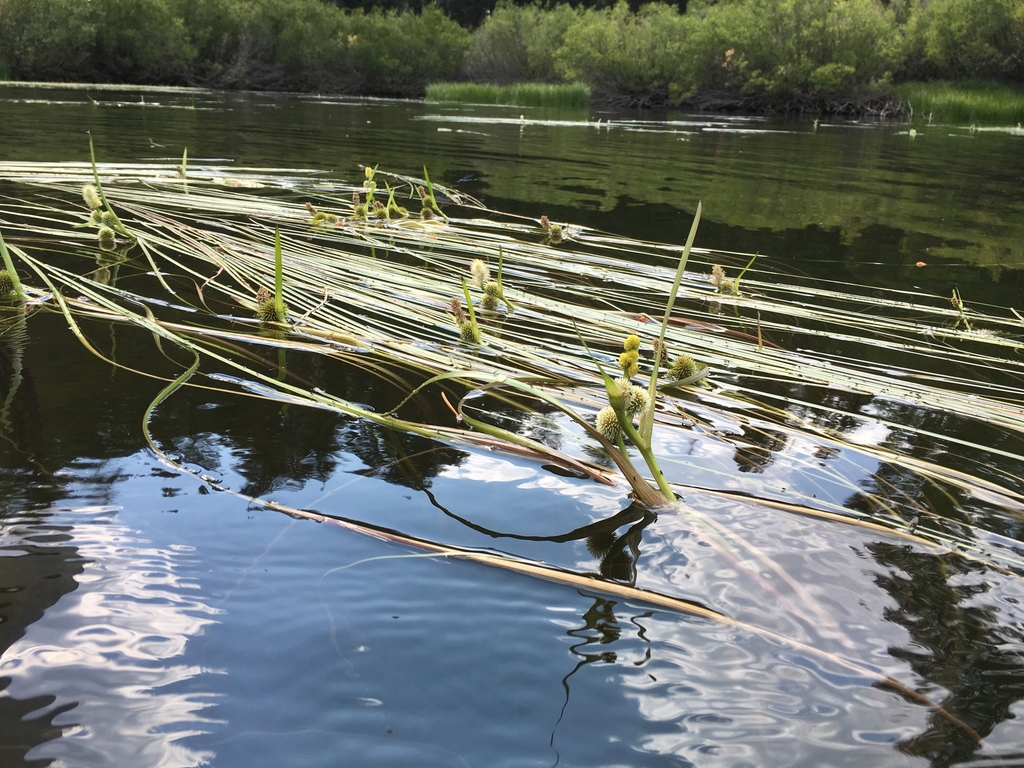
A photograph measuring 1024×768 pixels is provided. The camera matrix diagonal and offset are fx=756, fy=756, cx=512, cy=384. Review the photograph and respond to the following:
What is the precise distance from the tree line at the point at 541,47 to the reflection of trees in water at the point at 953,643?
83.9 ft

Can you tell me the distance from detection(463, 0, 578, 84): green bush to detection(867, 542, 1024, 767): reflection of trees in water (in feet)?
115

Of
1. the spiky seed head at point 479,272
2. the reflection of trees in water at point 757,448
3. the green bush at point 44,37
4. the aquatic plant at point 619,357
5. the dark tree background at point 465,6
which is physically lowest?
the reflection of trees in water at point 757,448

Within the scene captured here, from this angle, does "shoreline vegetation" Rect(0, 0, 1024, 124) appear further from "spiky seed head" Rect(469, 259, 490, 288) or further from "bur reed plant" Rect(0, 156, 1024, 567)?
"spiky seed head" Rect(469, 259, 490, 288)

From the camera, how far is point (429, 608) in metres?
1.15

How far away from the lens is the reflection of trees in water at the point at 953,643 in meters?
0.97

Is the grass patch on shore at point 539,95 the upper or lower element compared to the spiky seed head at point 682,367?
upper

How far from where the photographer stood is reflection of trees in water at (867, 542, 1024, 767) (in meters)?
0.97

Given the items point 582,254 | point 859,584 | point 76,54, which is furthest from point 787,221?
point 76,54

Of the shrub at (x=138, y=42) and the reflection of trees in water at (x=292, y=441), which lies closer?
the reflection of trees in water at (x=292, y=441)

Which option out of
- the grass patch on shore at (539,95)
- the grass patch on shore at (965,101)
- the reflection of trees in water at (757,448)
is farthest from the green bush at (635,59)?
the reflection of trees in water at (757,448)

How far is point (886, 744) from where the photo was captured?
95cm

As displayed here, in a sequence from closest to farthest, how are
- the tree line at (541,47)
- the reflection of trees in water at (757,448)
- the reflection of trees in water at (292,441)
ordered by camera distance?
the reflection of trees in water at (292,441), the reflection of trees in water at (757,448), the tree line at (541,47)

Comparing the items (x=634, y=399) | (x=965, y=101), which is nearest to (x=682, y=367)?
(x=634, y=399)

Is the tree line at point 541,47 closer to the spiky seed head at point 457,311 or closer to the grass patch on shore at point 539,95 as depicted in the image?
the grass patch on shore at point 539,95
